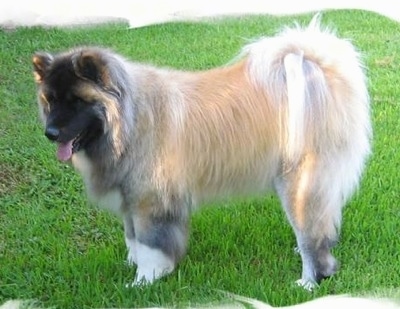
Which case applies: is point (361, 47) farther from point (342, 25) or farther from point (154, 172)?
point (154, 172)

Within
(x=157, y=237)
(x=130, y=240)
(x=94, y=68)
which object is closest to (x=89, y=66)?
(x=94, y=68)

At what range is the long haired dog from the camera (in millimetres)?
3332

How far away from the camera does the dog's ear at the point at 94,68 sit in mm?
3102

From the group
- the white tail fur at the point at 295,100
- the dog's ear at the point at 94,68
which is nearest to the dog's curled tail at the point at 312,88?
the white tail fur at the point at 295,100

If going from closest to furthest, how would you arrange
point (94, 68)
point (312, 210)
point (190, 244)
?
point (94, 68) → point (312, 210) → point (190, 244)

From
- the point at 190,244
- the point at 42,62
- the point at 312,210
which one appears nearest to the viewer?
the point at 42,62

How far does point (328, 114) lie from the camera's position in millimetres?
3361

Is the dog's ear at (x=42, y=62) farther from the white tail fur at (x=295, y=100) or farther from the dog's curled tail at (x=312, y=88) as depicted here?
the white tail fur at (x=295, y=100)

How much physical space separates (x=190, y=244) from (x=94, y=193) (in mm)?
A: 767

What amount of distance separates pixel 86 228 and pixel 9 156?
1345 mm

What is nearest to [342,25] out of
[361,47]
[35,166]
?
[361,47]

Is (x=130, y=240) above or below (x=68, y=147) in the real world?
below

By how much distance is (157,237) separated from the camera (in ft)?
11.3

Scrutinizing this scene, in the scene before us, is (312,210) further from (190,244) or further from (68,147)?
(68,147)
